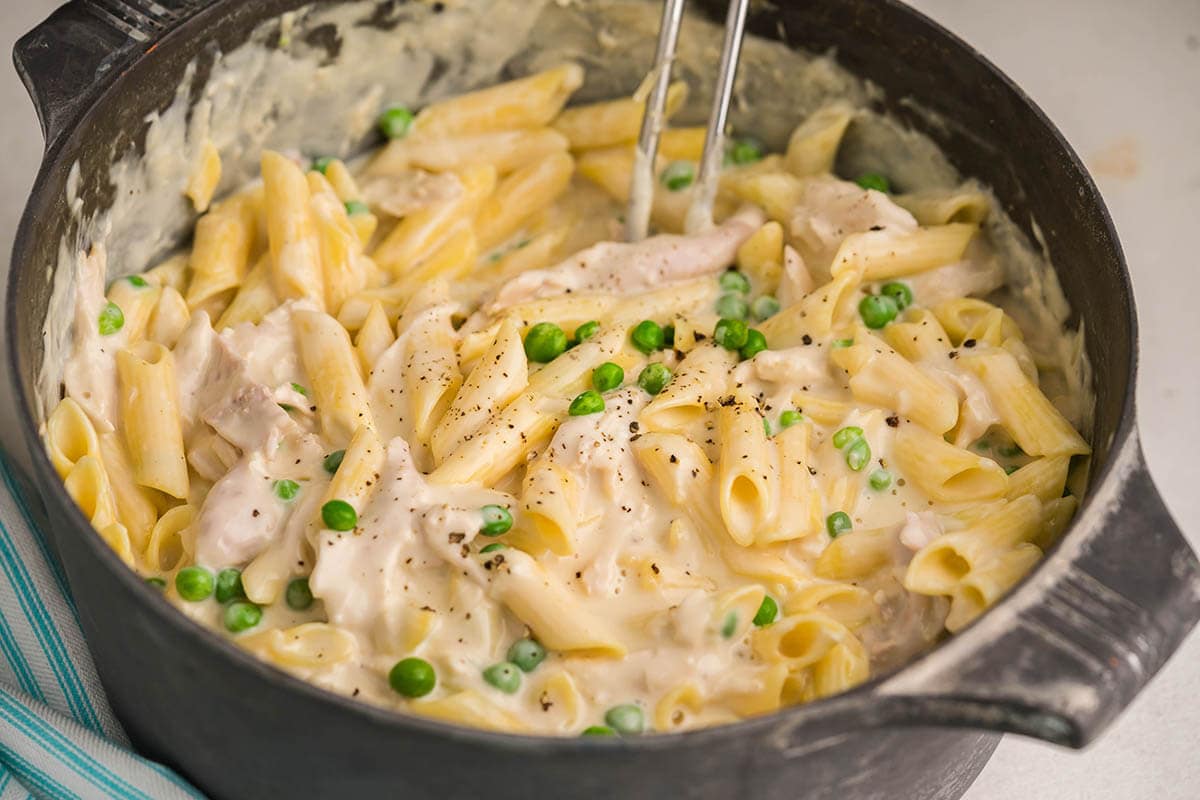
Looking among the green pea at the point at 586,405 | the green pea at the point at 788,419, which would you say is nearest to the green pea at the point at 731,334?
the green pea at the point at 788,419

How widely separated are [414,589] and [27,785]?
77cm

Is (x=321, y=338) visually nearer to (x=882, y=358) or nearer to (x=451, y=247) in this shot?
(x=451, y=247)

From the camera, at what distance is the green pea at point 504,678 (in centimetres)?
244

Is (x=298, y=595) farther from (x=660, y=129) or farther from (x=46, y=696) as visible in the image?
(x=660, y=129)

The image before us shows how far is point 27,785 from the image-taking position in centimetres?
262

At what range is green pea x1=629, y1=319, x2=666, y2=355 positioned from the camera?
303 centimetres

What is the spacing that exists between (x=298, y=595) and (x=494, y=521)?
0.35 meters

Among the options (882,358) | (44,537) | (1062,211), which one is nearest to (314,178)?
(44,537)

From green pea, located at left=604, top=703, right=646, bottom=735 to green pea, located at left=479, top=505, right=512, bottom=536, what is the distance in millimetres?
375

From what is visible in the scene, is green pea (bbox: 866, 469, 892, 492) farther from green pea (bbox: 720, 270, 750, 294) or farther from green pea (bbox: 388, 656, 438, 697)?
green pea (bbox: 388, 656, 438, 697)

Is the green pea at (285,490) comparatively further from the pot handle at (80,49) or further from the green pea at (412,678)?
the pot handle at (80,49)

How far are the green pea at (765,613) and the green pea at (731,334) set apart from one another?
63 cm

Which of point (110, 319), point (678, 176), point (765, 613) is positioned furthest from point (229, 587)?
point (678, 176)

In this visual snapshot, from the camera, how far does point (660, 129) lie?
10.9ft
